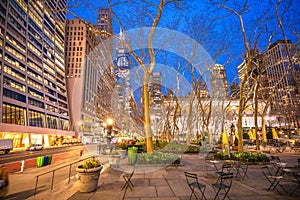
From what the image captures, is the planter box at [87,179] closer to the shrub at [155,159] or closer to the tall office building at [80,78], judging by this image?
the shrub at [155,159]

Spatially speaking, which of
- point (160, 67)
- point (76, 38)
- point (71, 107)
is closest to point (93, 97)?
point (71, 107)

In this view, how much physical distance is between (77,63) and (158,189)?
321ft

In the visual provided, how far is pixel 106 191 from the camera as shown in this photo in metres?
6.89

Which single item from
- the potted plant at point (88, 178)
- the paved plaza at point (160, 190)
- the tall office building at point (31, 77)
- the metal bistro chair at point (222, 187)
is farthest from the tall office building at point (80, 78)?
the metal bistro chair at point (222, 187)

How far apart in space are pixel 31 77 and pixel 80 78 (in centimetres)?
3223

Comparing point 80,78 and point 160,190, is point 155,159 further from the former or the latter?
point 80,78

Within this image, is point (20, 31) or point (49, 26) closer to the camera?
point (20, 31)

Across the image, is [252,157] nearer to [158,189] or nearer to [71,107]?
[158,189]

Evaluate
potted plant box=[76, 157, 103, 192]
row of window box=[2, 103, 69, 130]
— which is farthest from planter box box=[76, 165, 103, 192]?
row of window box=[2, 103, 69, 130]

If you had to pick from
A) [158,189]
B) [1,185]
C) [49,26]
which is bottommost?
[158,189]

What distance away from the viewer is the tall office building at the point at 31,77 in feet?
160

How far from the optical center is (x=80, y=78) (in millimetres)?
91875

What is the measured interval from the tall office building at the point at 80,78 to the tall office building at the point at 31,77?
5.19 metres

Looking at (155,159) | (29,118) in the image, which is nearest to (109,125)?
(155,159)
